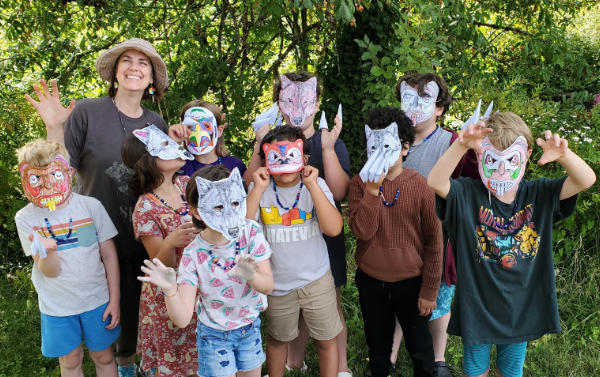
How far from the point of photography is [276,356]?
2521 millimetres

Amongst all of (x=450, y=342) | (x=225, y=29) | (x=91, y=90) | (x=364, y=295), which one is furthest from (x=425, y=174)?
(x=91, y=90)

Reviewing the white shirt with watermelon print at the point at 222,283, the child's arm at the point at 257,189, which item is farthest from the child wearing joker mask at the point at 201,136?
the white shirt with watermelon print at the point at 222,283

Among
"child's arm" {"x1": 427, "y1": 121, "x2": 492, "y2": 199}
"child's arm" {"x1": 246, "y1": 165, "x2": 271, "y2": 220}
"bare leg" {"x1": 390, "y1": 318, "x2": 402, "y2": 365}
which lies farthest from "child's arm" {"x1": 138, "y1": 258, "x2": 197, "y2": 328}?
"bare leg" {"x1": 390, "y1": 318, "x2": 402, "y2": 365}

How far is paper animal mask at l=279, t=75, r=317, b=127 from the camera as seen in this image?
2.73 metres

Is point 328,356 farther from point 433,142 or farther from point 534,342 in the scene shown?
point 534,342

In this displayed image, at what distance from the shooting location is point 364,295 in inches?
101

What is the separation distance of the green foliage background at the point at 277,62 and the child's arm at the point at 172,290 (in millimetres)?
2117

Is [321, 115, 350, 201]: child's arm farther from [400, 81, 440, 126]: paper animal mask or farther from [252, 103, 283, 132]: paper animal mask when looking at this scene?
[400, 81, 440, 126]: paper animal mask

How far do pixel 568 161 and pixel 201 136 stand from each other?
1814 millimetres

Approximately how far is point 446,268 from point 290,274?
93 cm

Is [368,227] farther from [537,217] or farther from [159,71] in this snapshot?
[159,71]

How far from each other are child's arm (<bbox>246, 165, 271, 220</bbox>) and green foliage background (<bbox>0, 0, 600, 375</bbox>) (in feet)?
4.79

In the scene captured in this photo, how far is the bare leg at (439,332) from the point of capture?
2.84 meters

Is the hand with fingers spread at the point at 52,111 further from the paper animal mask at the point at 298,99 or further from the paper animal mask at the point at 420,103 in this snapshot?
the paper animal mask at the point at 420,103
